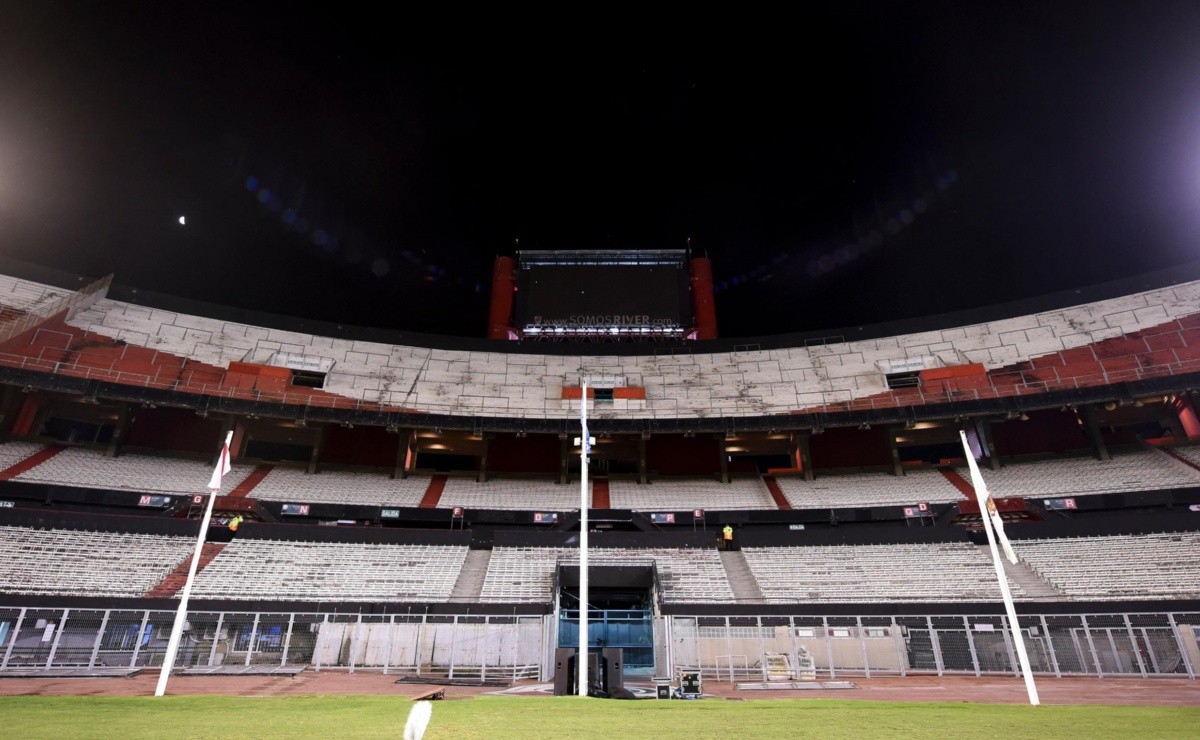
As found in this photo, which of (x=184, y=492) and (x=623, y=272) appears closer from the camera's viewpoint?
(x=184, y=492)

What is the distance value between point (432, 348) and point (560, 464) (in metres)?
12.0

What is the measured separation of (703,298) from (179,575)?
3406 cm

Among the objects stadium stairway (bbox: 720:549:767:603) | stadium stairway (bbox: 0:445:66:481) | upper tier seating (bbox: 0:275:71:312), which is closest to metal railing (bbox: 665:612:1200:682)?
stadium stairway (bbox: 720:549:767:603)

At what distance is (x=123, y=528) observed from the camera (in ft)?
81.1

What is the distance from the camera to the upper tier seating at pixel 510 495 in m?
31.2

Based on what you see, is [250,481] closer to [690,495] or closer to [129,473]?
[129,473]

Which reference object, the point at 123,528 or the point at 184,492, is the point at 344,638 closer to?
the point at 123,528

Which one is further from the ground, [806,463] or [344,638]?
[806,463]

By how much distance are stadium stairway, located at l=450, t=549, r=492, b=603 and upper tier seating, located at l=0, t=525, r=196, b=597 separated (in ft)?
36.3

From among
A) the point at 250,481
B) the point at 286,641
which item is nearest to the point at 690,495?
the point at 286,641

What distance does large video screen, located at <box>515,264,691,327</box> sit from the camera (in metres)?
39.2

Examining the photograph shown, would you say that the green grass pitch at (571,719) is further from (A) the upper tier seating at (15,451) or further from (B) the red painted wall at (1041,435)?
(B) the red painted wall at (1041,435)

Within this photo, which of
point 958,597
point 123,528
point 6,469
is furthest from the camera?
→ point 6,469

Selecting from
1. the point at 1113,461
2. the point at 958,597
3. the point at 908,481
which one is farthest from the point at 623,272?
the point at 1113,461
